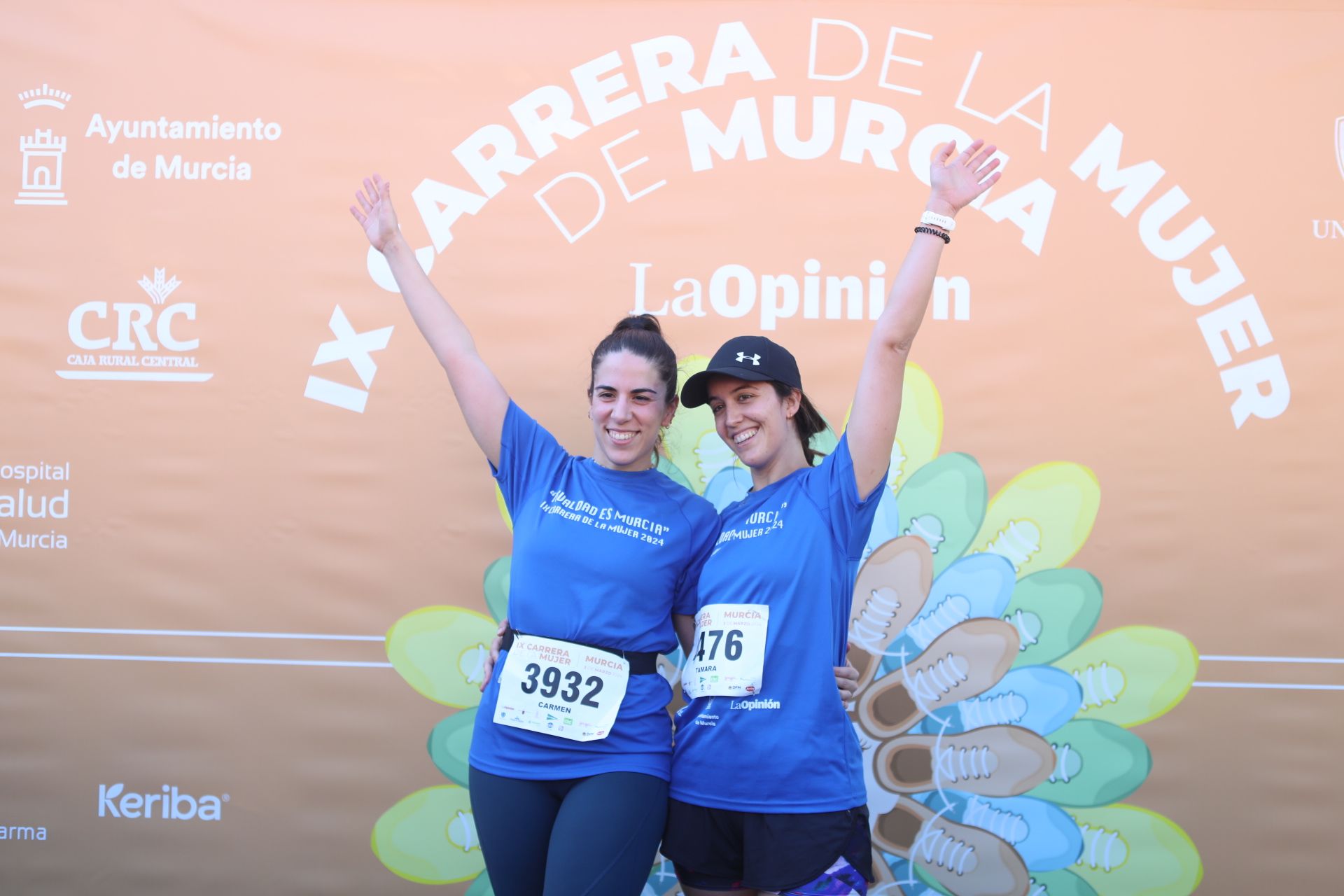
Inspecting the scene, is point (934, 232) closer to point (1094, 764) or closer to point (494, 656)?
point (494, 656)

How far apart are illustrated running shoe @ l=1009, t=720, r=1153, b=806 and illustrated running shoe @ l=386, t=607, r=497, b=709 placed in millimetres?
1559

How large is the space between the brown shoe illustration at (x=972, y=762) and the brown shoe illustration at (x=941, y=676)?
0.07 m

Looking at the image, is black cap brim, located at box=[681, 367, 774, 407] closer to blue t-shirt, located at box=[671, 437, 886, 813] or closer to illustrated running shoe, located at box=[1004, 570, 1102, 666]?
blue t-shirt, located at box=[671, 437, 886, 813]

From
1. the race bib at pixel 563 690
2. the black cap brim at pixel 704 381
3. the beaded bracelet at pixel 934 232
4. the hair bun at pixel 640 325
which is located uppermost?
the beaded bracelet at pixel 934 232

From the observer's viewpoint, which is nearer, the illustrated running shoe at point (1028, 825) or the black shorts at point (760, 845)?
the black shorts at point (760, 845)

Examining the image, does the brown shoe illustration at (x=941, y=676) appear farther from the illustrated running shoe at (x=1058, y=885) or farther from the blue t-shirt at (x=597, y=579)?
the blue t-shirt at (x=597, y=579)

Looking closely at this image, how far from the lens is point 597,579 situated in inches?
75.4

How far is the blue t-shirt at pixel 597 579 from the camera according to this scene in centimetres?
189

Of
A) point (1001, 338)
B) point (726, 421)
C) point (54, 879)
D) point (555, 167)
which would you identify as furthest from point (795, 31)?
point (54, 879)

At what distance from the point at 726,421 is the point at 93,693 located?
2006 millimetres

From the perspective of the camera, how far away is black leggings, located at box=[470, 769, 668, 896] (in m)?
1.79

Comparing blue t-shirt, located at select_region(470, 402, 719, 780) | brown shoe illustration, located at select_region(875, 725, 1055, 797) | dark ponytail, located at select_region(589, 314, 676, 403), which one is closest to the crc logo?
blue t-shirt, located at select_region(470, 402, 719, 780)

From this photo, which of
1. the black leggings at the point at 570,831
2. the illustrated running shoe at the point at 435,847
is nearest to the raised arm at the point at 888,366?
the black leggings at the point at 570,831

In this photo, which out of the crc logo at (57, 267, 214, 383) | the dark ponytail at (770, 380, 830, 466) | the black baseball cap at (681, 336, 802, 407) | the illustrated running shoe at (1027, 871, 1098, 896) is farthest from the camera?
the crc logo at (57, 267, 214, 383)
